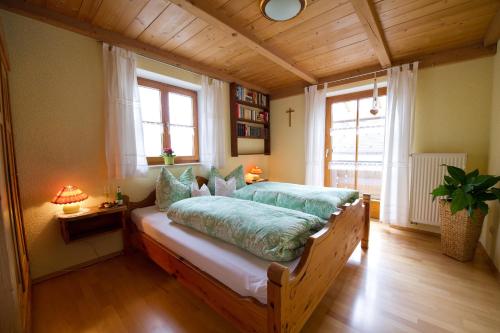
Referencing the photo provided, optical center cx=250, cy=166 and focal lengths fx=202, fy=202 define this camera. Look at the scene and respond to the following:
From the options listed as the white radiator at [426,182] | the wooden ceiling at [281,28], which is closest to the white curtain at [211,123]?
the wooden ceiling at [281,28]

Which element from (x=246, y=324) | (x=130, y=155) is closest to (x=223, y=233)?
(x=246, y=324)

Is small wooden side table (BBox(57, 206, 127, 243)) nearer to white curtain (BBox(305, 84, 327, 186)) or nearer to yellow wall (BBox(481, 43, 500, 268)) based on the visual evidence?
white curtain (BBox(305, 84, 327, 186))

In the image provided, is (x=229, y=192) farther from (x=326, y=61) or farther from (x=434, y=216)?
(x=434, y=216)

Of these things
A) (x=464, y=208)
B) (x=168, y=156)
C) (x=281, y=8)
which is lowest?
(x=464, y=208)

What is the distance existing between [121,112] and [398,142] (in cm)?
362

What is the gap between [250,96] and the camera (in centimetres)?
392

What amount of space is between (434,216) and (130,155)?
3942 millimetres

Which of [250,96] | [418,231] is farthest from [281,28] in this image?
[418,231]

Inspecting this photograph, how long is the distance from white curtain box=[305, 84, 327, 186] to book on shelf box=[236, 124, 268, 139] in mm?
932

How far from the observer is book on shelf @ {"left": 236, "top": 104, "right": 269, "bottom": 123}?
367 centimetres

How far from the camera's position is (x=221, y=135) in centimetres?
331

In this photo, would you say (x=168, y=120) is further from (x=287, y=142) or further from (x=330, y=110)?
(x=330, y=110)

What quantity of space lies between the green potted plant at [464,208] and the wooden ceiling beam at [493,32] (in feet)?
4.76

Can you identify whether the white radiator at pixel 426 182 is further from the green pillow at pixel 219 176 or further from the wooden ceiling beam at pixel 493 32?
the green pillow at pixel 219 176
